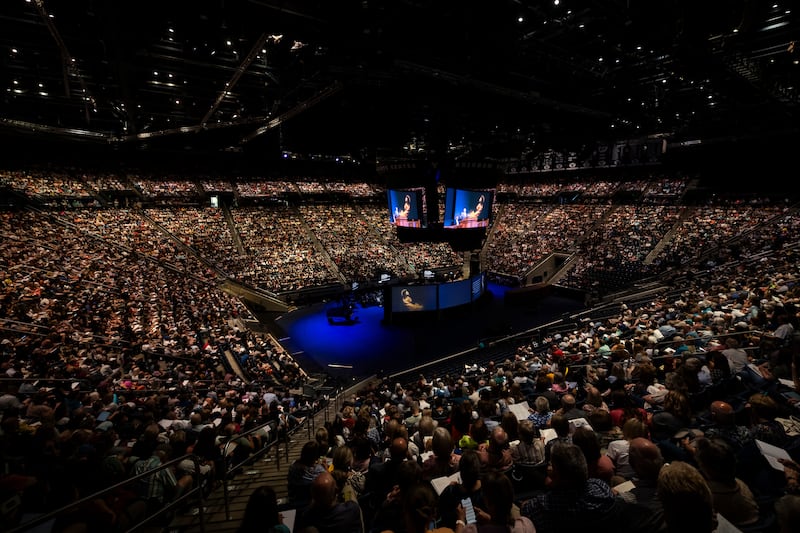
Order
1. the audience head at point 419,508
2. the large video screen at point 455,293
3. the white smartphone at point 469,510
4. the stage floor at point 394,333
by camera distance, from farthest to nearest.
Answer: the large video screen at point 455,293 < the stage floor at point 394,333 < the white smartphone at point 469,510 < the audience head at point 419,508

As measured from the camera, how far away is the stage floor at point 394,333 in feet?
53.5

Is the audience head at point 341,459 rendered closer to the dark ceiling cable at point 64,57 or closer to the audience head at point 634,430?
the audience head at point 634,430

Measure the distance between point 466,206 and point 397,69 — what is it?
12.2m

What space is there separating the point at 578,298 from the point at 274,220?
2685 centimetres

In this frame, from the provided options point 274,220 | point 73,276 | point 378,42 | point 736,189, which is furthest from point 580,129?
point 73,276

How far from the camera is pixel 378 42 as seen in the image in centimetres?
1020

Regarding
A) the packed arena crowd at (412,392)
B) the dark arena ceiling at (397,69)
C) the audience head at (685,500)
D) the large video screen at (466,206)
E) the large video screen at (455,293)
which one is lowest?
the large video screen at (455,293)

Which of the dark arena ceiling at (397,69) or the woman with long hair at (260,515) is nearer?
the woman with long hair at (260,515)

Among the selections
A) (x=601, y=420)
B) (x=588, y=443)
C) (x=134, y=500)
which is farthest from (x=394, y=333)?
(x=588, y=443)

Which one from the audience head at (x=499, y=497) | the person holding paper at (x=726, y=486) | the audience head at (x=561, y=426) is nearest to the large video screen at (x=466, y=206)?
the audience head at (x=561, y=426)

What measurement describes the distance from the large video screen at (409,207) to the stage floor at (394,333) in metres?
6.34

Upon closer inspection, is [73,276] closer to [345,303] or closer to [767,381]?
[345,303]

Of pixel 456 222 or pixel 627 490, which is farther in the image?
pixel 456 222

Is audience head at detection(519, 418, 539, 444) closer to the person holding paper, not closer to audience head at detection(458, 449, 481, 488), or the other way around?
audience head at detection(458, 449, 481, 488)
